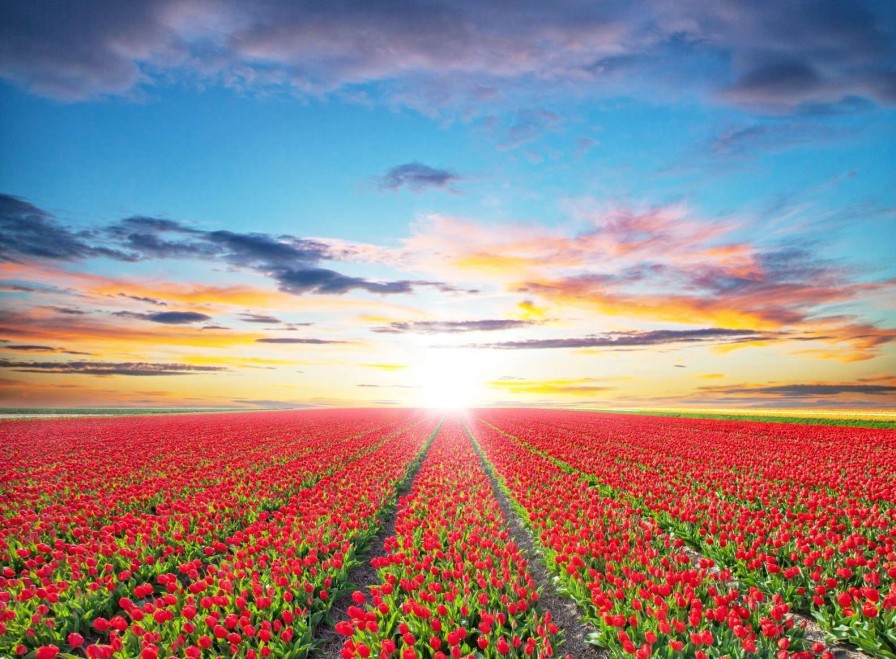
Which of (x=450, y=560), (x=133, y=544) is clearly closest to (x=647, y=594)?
(x=450, y=560)

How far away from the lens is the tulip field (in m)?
6.11

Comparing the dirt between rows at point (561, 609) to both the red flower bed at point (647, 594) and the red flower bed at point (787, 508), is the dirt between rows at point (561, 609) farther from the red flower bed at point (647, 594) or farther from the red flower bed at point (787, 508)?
the red flower bed at point (787, 508)

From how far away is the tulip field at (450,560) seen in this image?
20.0 feet

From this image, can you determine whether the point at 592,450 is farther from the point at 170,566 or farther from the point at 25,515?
the point at 25,515

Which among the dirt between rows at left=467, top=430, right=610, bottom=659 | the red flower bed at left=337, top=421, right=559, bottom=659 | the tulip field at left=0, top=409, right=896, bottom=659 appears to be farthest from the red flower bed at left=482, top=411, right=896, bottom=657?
the red flower bed at left=337, top=421, right=559, bottom=659

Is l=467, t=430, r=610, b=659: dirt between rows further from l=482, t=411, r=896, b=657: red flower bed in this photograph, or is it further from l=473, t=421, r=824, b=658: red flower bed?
l=482, t=411, r=896, b=657: red flower bed

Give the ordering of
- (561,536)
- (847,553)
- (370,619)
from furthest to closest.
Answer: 1. (561,536)
2. (847,553)
3. (370,619)

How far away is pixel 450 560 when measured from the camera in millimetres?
8328

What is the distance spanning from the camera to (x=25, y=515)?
12.2 metres

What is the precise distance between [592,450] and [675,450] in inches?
159

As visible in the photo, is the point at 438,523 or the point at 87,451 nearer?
the point at 438,523

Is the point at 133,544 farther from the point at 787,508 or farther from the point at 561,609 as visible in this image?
the point at 787,508

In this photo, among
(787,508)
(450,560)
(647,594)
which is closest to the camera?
(647,594)

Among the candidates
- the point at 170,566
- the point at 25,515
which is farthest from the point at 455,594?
the point at 25,515
